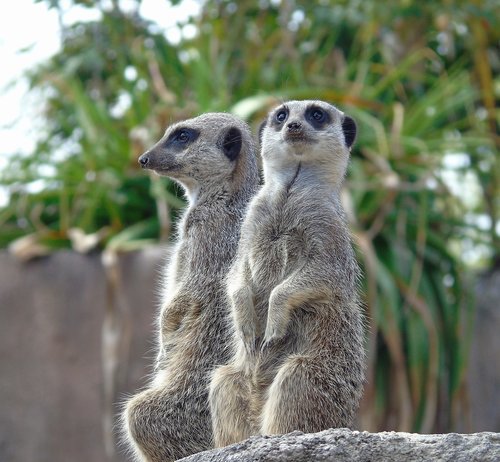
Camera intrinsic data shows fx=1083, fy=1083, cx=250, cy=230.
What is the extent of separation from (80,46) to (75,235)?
96.0 inches

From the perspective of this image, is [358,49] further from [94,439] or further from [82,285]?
[94,439]

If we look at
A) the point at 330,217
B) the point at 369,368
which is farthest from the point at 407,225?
the point at 330,217

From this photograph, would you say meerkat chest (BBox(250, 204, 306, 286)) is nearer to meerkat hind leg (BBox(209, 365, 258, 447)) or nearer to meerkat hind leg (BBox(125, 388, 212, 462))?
meerkat hind leg (BBox(209, 365, 258, 447))

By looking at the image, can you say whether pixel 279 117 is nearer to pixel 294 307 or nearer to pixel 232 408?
pixel 294 307

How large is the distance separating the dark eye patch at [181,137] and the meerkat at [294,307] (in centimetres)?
49

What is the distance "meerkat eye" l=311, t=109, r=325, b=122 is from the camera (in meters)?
3.40

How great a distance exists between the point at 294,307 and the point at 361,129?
411 centimetres

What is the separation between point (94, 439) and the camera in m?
6.27

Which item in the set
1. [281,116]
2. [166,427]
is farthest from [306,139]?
[166,427]

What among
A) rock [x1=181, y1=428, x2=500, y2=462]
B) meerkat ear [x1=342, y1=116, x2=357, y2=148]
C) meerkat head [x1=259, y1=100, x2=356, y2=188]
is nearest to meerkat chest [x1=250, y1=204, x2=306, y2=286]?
meerkat head [x1=259, y1=100, x2=356, y2=188]

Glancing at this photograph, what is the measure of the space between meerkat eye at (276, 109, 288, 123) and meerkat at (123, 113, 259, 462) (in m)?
0.32

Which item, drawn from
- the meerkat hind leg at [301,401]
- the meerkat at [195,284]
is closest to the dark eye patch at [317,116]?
the meerkat at [195,284]

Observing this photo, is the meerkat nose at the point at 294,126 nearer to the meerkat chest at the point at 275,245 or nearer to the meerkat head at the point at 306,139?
the meerkat head at the point at 306,139

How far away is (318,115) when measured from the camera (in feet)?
11.2
